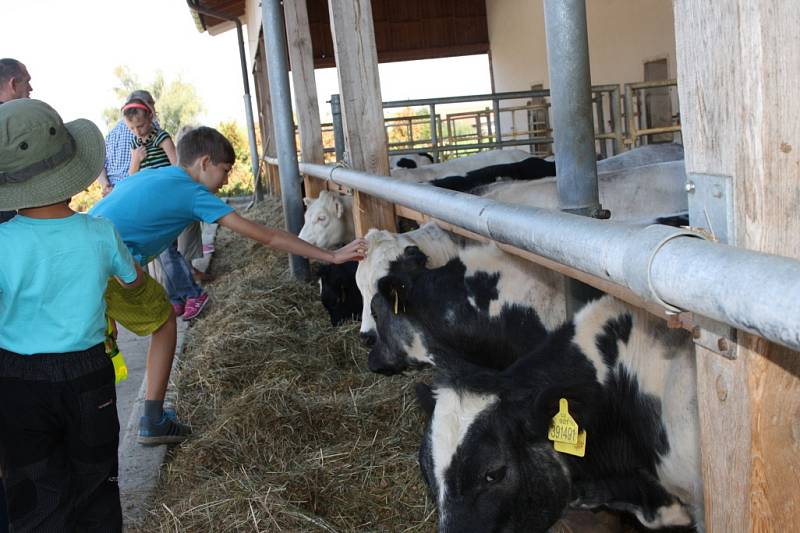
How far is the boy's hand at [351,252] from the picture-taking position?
3.87 metres

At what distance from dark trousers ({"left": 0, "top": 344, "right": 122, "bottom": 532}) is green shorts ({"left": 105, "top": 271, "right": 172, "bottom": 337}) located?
3.30 ft

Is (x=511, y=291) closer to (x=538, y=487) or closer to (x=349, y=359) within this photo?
(x=538, y=487)

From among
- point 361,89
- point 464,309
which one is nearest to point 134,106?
point 361,89

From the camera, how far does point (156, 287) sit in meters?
3.90

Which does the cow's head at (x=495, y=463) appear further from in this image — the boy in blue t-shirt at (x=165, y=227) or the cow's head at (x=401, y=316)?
the boy in blue t-shirt at (x=165, y=227)

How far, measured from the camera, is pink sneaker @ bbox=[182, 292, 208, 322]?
6773mm

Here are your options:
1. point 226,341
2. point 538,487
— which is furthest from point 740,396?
point 226,341

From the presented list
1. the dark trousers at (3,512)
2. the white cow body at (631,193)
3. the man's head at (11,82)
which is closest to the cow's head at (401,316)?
the white cow body at (631,193)

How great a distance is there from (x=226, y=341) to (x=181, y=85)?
48167 mm

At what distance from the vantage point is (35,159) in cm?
249

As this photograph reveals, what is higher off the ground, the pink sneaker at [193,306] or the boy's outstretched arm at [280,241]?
the boy's outstretched arm at [280,241]

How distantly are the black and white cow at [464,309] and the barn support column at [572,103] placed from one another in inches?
38.6

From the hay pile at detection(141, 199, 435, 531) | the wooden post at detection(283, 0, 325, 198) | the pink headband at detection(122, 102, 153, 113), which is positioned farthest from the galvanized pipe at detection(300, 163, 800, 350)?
the wooden post at detection(283, 0, 325, 198)

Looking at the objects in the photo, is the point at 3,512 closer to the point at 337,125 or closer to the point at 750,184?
the point at 750,184
